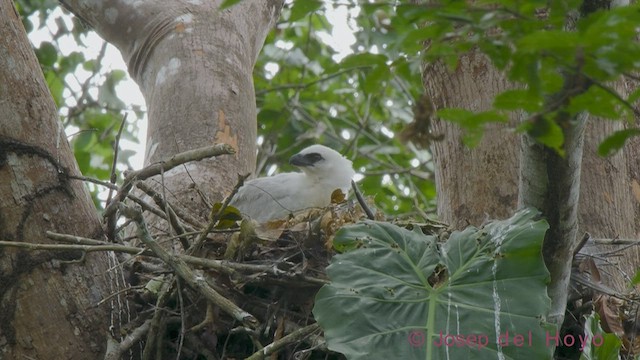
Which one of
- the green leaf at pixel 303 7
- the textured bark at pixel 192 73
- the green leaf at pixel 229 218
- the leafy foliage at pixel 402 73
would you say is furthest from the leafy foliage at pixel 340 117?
the green leaf at pixel 303 7

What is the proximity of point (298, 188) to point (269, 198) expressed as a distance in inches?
9.8

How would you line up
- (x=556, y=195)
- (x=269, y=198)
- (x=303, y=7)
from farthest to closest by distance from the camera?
A: 1. (x=269, y=198)
2. (x=556, y=195)
3. (x=303, y=7)

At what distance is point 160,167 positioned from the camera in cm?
460

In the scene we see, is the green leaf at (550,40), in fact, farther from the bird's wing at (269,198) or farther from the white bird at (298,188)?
the bird's wing at (269,198)

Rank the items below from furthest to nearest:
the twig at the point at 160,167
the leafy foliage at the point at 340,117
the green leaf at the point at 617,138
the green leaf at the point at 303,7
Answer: the leafy foliage at the point at 340,117, the twig at the point at 160,167, the green leaf at the point at 303,7, the green leaf at the point at 617,138

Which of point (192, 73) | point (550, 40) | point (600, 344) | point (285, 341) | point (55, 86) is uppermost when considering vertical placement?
point (55, 86)

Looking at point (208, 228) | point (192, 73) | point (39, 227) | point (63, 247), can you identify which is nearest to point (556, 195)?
point (208, 228)

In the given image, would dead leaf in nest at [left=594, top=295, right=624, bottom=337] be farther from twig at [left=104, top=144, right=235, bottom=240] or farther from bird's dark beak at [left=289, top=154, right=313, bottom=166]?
bird's dark beak at [left=289, top=154, right=313, bottom=166]

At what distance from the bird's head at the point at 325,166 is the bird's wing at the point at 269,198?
16 centimetres

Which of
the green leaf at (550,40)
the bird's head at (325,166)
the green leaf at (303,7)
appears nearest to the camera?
the green leaf at (550,40)

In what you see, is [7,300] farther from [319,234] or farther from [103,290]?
[319,234]

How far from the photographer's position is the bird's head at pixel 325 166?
668 cm

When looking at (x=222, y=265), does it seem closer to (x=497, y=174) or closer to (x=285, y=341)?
(x=285, y=341)

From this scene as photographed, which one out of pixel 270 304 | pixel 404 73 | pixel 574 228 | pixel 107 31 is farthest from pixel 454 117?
pixel 107 31
